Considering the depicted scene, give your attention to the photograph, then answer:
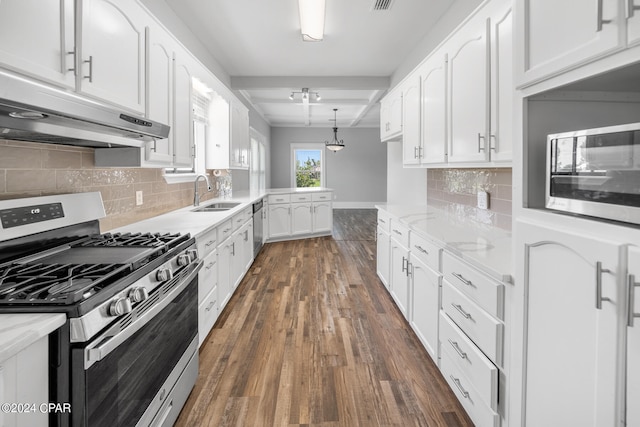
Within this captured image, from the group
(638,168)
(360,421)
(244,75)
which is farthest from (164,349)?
(244,75)

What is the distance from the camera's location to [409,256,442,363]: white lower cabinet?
217cm

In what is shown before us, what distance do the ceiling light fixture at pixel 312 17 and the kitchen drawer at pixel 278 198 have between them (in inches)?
116

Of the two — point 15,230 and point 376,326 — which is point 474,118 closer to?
point 376,326

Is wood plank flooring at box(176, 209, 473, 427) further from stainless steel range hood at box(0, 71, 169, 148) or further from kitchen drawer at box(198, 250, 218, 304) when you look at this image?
stainless steel range hood at box(0, 71, 169, 148)

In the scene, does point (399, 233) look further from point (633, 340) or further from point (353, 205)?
point (353, 205)

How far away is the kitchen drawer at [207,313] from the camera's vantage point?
7.81 feet

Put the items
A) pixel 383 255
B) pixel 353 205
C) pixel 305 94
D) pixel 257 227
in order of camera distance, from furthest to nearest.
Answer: pixel 353 205
pixel 305 94
pixel 257 227
pixel 383 255

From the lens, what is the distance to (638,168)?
2.93ft

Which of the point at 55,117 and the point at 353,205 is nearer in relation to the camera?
the point at 55,117

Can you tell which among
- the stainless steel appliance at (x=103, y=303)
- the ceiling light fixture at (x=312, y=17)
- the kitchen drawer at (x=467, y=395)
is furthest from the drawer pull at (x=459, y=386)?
the ceiling light fixture at (x=312, y=17)

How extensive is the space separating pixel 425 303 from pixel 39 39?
2.32 meters

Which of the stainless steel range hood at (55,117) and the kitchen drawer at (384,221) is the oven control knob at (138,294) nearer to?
the stainless steel range hood at (55,117)

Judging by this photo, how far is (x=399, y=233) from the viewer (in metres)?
3.03

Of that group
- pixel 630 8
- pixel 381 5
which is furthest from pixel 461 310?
pixel 381 5
